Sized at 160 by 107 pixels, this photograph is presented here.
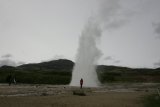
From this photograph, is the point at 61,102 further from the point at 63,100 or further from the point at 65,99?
the point at 65,99

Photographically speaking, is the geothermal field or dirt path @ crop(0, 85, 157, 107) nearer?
dirt path @ crop(0, 85, 157, 107)

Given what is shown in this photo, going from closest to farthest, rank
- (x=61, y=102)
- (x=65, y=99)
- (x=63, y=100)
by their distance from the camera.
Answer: (x=61, y=102) → (x=63, y=100) → (x=65, y=99)

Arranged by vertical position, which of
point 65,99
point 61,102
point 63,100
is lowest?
point 61,102

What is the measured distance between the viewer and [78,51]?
3214 inches

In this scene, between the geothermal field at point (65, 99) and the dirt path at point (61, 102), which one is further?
the geothermal field at point (65, 99)

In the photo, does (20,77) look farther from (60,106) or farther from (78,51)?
(60,106)

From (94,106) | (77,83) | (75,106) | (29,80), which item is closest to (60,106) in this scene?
(75,106)

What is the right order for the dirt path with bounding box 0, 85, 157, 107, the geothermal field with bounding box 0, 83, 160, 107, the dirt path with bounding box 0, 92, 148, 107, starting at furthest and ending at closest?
the geothermal field with bounding box 0, 83, 160, 107, the dirt path with bounding box 0, 85, 157, 107, the dirt path with bounding box 0, 92, 148, 107

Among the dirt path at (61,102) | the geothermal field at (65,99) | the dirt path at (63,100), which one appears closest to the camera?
the dirt path at (61,102)

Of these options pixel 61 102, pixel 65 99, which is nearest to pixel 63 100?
pixel 65 99

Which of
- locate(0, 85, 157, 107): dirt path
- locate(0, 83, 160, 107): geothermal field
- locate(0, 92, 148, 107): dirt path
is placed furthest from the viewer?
locate(0, 83, 160, 107): geothermal field

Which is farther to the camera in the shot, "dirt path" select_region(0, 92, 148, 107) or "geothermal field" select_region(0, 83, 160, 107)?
"geothermal field" select_region(0, 83, 160, 107)

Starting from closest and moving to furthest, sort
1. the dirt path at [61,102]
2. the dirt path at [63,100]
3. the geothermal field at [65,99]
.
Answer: the dirt path at [61,102], the dirt path at [63,100], the geothermal field at [65,99]

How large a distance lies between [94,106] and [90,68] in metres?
52.4
